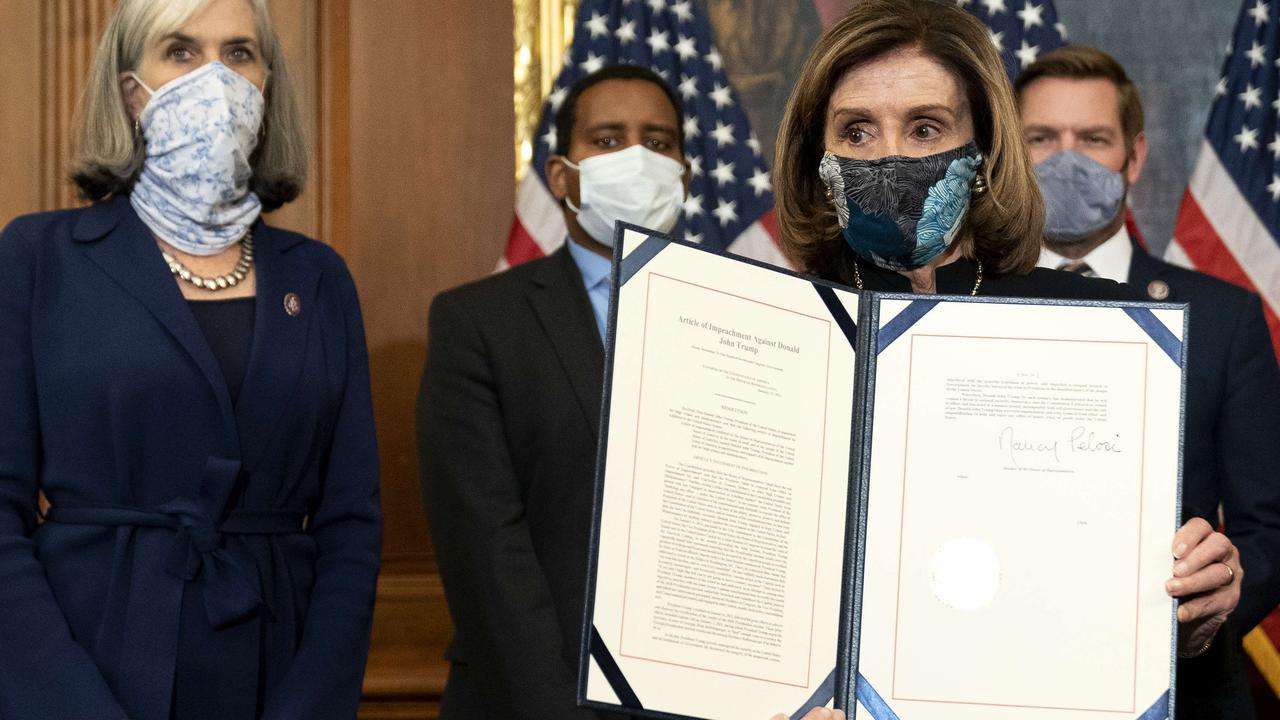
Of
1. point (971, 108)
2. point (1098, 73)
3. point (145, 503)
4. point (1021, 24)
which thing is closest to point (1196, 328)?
point (1098, 73)

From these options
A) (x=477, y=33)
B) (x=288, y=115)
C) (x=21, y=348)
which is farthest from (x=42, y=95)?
(x=21, y=348)

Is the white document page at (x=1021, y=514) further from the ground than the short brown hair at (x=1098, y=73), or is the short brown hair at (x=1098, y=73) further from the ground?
the short brown hair at (x=1098, y=73)

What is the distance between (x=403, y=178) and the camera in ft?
14.1

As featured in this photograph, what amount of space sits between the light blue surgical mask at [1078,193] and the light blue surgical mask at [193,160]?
1.95m

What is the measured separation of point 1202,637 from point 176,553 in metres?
1.57

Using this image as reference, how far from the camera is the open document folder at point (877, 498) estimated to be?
1688 mm

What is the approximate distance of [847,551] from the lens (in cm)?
176

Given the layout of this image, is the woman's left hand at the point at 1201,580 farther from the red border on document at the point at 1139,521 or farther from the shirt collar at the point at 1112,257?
the shirt collar at the point at 1112,257

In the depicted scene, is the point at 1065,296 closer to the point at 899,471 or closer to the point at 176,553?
the point at 899,471

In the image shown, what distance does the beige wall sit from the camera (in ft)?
13.9

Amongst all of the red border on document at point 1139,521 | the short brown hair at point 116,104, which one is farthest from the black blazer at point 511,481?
the red border on document at point 1139,521

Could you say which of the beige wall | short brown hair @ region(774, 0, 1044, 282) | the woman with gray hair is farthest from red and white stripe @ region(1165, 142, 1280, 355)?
the woman with gray hair

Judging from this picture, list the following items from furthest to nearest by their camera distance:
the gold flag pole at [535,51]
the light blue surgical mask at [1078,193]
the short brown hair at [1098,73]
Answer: the gold flag pole at [535,51] < the short brown hair at [1098,73] < the light blue surgical mask at [1078,193]
